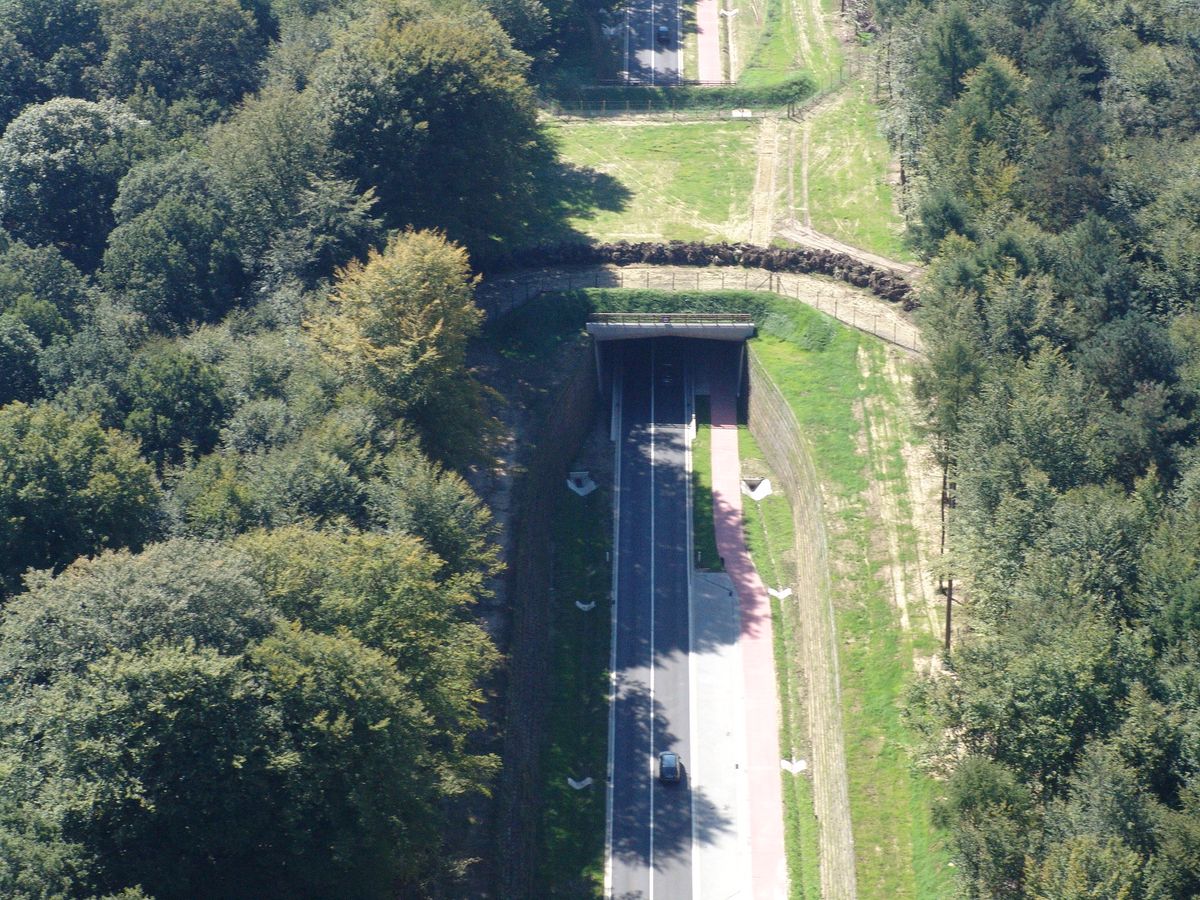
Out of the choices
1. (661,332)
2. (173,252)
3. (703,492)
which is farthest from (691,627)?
(173,252)

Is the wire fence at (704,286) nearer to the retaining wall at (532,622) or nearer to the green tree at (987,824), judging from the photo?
the retaining wall at (532,622)

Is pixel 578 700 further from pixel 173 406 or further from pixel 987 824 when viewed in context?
pixel 987 824

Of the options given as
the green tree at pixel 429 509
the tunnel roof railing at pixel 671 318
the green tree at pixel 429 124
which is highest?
the green tree at pixel 429 124

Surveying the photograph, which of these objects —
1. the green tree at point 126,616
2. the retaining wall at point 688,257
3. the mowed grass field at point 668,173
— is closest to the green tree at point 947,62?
the retaining wall at point 688,257

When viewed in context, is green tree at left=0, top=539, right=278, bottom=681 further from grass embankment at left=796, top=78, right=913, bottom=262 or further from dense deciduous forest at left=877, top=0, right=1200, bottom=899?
grass embankment at left=796, top=78, right=913, bottom=262

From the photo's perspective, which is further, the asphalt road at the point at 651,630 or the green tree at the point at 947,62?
the green tree at the point at 947,62

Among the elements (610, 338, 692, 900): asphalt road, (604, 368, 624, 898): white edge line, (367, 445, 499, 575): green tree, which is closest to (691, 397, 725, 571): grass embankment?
(610, 338, 692, 900): asphalt road

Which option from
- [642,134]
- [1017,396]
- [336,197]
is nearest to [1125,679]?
[1017,396]
